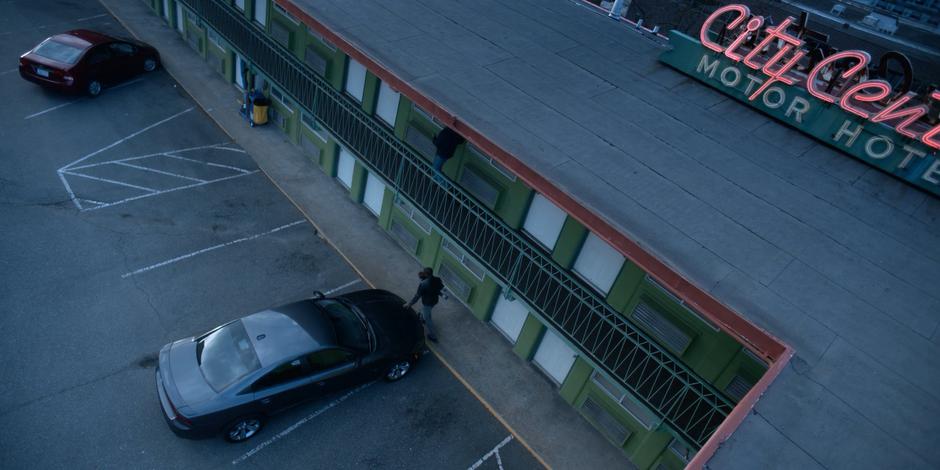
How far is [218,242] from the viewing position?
1452 cm

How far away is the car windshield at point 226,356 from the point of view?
966cm

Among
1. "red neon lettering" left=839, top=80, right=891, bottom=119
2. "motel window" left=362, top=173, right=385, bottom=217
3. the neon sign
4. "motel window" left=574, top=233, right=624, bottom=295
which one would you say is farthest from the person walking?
"red neon lettering" left=839, top=80, right=891, bottom=119

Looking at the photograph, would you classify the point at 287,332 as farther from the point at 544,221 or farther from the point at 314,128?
the point at 314,128

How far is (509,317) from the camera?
13.4 meters

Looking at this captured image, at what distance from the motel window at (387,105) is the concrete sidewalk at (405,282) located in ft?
11.5

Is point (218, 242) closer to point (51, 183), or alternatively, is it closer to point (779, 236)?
point (51, 183)

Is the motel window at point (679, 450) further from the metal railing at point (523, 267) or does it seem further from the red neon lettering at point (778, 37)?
the red neon lettering at point (778, 37)

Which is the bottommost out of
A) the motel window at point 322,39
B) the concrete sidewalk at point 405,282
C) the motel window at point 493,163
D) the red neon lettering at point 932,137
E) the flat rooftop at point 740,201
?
the concrete sidewalk at point 405,282

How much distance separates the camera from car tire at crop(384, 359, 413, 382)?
11.8 m

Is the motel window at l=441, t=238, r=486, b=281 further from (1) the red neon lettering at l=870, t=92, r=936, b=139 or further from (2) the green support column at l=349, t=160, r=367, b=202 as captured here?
(1) the red neon lettering at l=870, t=92, r=936, b=139

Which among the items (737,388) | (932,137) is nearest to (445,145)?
(737,388)

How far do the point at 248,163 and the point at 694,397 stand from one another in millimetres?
15060

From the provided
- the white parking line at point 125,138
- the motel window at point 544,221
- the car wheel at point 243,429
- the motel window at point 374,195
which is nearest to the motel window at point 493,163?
the motel window at point 544,221

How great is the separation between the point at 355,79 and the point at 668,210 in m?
9.49
